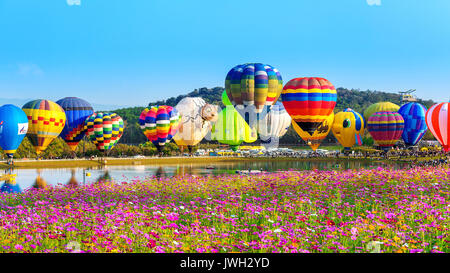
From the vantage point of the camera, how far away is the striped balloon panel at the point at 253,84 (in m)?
58.1

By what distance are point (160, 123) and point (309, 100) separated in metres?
34.2

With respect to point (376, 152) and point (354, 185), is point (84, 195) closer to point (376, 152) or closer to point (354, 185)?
point (354, 185)

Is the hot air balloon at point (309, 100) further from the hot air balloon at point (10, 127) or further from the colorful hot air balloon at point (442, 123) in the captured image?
the hot air balloon at point (10, 127)

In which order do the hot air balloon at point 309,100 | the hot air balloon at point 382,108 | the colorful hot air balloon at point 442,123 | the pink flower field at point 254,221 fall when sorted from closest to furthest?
1. the pink flower field at point 254,221
2. the colorful hot air balloon at point 442,123
3. the hot air balloon at point 309,100
4. the hot air balloon at point 382,108

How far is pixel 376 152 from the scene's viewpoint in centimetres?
8225

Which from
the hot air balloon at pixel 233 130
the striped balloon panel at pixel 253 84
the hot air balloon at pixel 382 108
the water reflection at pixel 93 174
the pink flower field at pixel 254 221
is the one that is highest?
the striped balloon panel at pixel 253 84

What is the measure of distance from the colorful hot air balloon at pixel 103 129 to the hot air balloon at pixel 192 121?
10736 millimetres

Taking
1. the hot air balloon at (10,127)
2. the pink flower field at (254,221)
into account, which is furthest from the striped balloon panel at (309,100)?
Result: the hot air balloon at (10,127)

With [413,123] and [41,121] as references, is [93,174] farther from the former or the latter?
[413,123]

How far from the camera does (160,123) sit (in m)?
76.7

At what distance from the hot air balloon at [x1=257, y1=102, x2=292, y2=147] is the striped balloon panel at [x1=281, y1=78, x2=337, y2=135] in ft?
50.2

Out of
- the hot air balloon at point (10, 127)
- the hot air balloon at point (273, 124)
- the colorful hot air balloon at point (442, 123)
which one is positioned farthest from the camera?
the hot air balloon at point (273, 124)

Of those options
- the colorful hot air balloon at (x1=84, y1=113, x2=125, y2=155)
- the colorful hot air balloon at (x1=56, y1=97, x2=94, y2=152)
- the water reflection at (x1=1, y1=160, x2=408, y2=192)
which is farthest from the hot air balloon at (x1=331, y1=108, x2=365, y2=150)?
the colorful hot air balloon at (x1=56, y1=97, x2=94, y2=152)

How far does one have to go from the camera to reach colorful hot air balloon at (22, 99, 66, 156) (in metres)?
62.8
